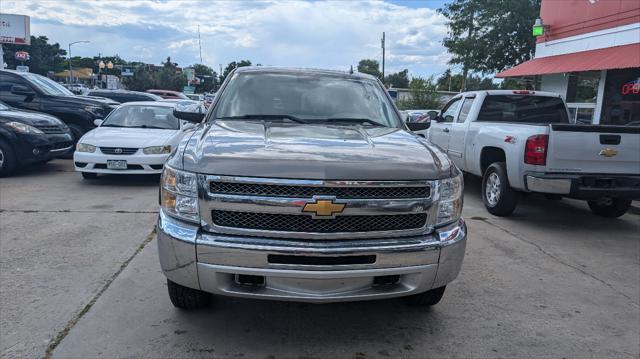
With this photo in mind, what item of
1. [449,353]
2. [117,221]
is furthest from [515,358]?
[117,221]

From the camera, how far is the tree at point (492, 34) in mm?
25594

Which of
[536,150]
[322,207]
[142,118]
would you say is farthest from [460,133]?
[322,207]

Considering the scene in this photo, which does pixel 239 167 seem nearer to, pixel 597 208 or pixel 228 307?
pixel 228 307

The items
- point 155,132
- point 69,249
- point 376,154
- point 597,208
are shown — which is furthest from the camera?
point 155,132

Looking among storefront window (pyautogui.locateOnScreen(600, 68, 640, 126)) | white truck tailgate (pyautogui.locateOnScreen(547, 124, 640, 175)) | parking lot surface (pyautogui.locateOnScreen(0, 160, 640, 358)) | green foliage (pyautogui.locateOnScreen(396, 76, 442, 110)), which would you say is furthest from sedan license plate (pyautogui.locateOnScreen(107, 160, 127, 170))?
green foliage (pyautogui.locateOnScreen(396, 76, 442, 110))

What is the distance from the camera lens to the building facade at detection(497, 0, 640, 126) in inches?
515

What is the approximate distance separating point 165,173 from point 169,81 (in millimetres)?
68207

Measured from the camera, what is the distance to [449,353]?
3258 mm

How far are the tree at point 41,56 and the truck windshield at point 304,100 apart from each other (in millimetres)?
85870

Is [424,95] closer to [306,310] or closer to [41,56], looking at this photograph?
[306,310]

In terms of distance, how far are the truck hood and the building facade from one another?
10.9 meters

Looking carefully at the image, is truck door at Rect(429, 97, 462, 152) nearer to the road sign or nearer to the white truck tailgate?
the white truck tailgate

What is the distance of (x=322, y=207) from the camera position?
9.55 ft

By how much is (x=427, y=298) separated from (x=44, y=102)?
421 inches
